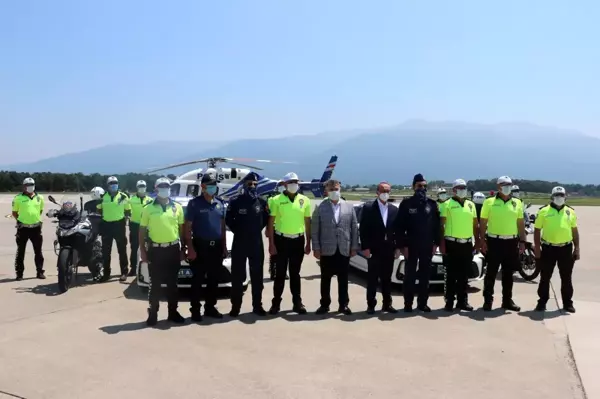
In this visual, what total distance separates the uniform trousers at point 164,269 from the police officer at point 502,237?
4.23m

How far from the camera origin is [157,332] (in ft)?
19.8

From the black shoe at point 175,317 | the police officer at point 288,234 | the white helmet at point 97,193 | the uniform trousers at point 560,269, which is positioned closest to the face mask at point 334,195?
the police officer at point 288,234

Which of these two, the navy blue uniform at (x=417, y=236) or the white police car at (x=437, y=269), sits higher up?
the navy blue uniform at (x=417, y=236)

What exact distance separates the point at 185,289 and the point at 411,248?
3469 millimetres

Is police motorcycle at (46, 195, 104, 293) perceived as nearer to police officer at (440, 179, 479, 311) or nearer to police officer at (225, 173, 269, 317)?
police officer at (225, 173, 269, 317)

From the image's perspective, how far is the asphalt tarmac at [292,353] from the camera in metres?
4.42

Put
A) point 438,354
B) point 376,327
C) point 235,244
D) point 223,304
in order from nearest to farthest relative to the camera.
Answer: point 438,354 < point 376,327 < point 235,244 < point 223,304

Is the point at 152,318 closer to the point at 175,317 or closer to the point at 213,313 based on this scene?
the point at 175,317

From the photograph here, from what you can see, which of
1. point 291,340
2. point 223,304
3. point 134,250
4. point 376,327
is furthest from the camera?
point 134,250

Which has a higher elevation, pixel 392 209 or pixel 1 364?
pixel 392 209

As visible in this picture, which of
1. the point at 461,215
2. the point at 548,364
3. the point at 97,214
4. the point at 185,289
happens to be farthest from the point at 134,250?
the point at 548,364

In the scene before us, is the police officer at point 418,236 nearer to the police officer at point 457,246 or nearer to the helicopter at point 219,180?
the police officer at point 457,246

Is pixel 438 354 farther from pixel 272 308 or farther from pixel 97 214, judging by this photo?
pixel 97 214

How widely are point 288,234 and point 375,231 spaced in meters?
1.19
